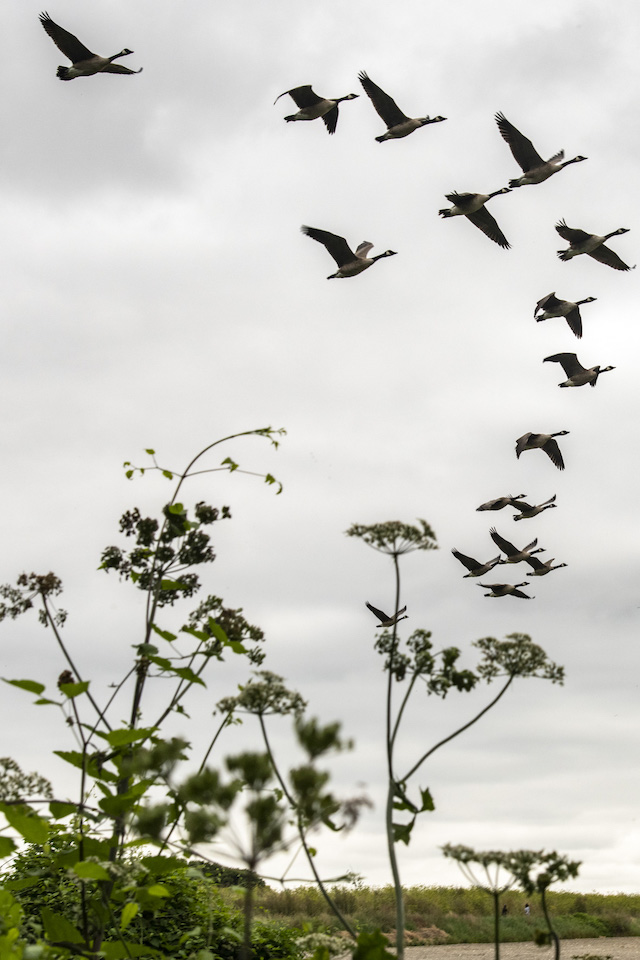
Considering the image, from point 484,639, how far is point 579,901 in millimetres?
21208

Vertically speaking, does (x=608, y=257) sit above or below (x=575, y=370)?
above

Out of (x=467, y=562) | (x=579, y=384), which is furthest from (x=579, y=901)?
(x=579, y=384)

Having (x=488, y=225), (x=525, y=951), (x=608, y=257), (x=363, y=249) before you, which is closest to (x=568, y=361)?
(x=608, y=257)

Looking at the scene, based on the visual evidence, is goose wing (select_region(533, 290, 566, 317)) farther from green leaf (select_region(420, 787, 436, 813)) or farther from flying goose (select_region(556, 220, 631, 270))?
Result: green leaf (select_region(420, 787, 436, 813))

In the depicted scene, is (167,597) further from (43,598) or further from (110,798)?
(110,798)

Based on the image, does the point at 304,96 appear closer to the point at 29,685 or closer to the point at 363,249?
the point at 363,249

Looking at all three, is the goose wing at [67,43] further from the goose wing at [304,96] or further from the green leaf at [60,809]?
the green leaf at [60,809]

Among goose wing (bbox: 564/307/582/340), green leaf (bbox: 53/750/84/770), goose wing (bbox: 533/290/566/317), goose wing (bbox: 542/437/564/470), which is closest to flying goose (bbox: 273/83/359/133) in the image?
goose wing (bbox: 533/290/566/317)

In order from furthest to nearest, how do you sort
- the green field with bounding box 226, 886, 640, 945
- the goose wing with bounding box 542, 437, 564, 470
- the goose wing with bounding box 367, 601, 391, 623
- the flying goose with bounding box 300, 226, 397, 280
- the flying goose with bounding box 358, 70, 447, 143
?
the goose wing with bounding box 542, 437, 564, 470, the green field with bounding box 226, 886, 640, 945, the flying goose with bounding box 358, 70, 447, 143, the flying goose with bounding box 300, 226, 397, 280, the goose wing with bounding box 367, 601, 391, 623

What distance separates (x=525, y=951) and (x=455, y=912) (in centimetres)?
301

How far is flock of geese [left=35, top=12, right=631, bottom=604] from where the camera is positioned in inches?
460

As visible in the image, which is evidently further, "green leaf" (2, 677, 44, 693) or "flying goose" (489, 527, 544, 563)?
"flying goose" (489, 527, 544, 563)

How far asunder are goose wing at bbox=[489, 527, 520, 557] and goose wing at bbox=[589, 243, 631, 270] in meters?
5.36

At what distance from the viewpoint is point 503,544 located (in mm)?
16047
